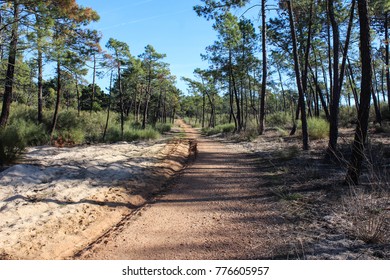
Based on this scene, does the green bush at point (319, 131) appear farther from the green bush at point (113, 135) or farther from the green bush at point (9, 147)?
the green bush at point (113, 135)

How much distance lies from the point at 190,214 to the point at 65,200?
244cm

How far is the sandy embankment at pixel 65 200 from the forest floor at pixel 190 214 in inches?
0.7

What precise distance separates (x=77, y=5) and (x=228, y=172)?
25.8 ft

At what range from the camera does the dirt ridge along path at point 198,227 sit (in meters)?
3.87

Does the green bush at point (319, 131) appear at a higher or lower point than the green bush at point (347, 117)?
lower

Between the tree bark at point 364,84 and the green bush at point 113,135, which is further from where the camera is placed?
the green bush at point 113,135

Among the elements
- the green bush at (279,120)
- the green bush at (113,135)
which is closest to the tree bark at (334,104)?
the green bush at (113,135)

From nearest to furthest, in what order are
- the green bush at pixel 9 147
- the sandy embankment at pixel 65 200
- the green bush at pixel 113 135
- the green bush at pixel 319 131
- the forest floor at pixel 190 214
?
the forest floor at pixel 190 214 < the sandy embankment at pixel 65 200 < the green bush at pixel 9 147 < the green bush at pixel 319 131 < the green bush at pixel 113 135

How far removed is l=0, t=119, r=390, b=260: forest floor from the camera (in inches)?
151

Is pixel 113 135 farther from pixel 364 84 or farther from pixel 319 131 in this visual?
pixel 364 84

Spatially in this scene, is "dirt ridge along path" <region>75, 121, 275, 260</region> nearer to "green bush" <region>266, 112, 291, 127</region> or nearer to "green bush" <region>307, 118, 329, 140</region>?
"green bush" <region>307, 118, 329, 140</region>

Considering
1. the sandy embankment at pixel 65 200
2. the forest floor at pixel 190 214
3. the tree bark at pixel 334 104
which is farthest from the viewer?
the tree bark at pixel 334 104

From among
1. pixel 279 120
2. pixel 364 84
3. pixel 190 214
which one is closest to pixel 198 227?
pixel 190 214
